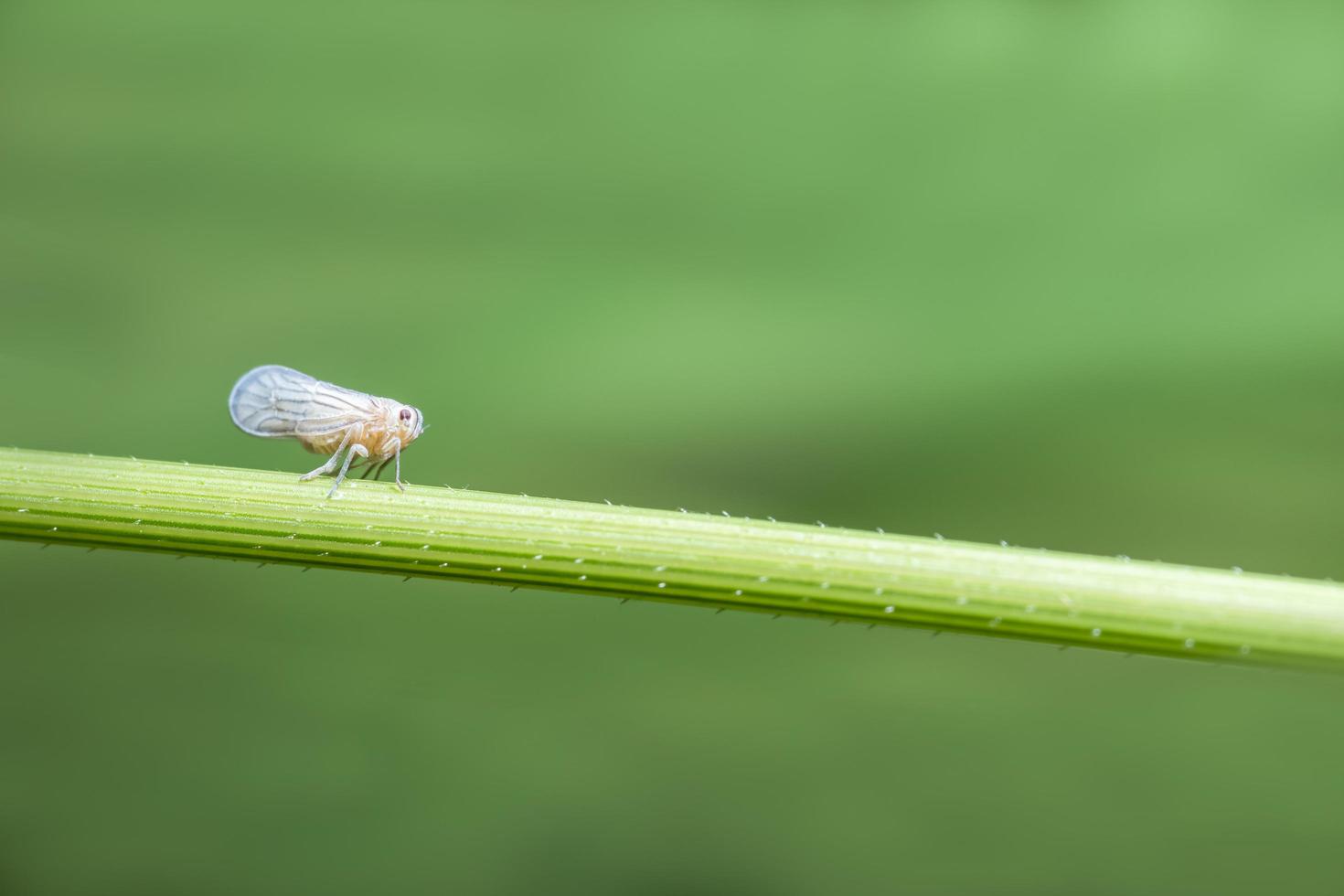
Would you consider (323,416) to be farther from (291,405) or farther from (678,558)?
(678,558)

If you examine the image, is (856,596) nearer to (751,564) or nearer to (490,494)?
(751,564)

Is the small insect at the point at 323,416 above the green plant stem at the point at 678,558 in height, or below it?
above

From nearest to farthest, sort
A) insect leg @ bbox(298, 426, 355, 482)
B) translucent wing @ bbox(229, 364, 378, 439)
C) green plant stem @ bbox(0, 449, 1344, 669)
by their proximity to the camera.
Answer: green plant stem @ bbox(0, 449, 1344, 669)
insect leg @ bbox(298, 426, 355, 482)
translucent wing @ bbox(229, 364, 378, 439)

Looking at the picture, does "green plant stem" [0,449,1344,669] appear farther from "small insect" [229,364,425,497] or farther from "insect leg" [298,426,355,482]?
"small insect" [229,364,425,497]

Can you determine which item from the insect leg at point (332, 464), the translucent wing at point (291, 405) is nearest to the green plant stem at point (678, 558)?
the insect leg at point (332, 464)

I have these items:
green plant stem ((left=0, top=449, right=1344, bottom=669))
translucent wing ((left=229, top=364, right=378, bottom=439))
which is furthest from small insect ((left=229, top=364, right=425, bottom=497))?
green plant stem ((left=0, top=449, right=1344, bottom=669))

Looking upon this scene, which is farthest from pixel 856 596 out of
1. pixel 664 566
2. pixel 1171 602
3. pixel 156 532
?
pixel 156 532

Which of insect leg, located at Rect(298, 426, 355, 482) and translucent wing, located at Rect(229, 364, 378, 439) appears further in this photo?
translucent wing, located at Rect(229, 364, 378, 439)

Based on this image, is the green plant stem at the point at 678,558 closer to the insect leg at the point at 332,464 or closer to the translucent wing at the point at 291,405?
the insect leg at the point at 332,464

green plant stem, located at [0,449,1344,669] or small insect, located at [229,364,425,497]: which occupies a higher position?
small insect, located at [229,364,425,497]
